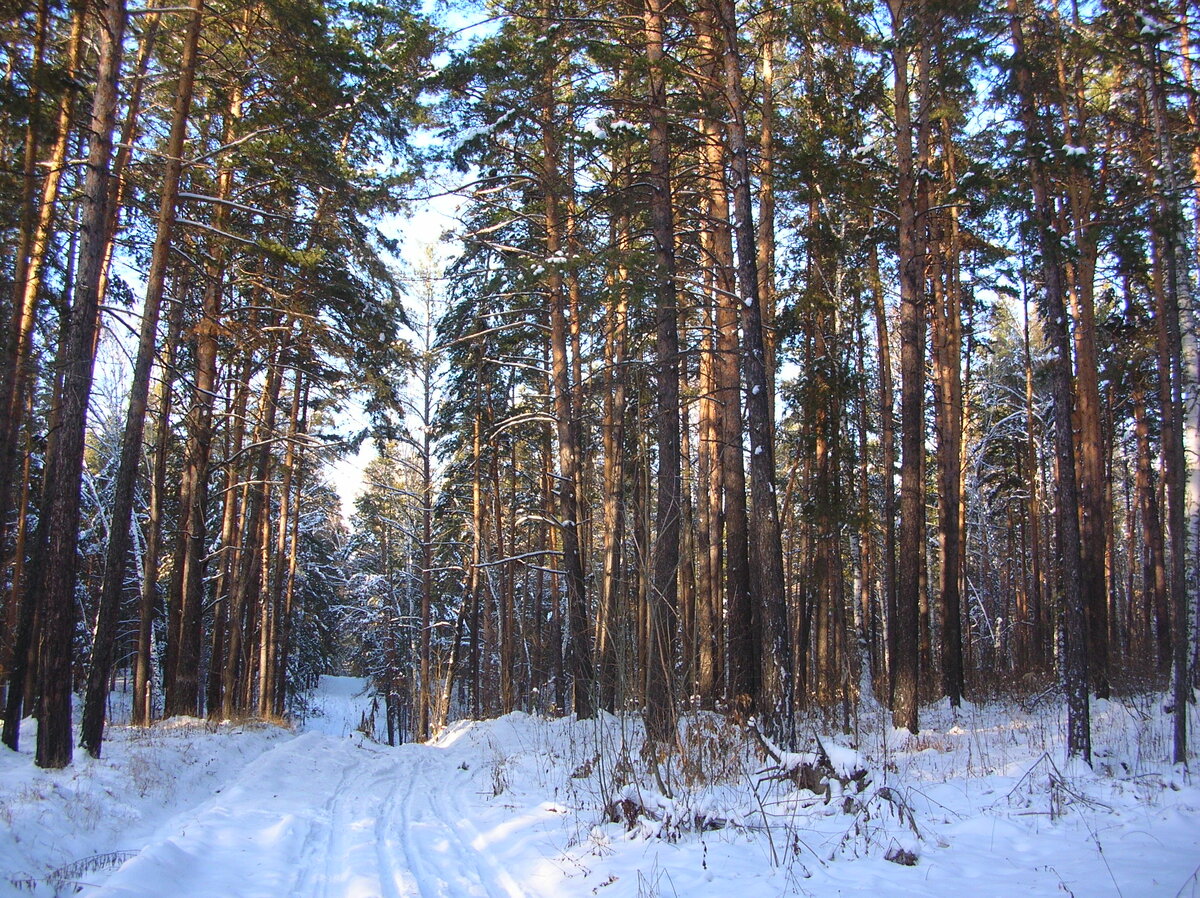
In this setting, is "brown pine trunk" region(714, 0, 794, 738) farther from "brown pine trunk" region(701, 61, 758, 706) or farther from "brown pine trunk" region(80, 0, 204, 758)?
"brown pine trunk" region(80, 0, 204, 758)

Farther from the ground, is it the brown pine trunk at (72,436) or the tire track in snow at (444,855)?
the brown pine trunk at (72,436)

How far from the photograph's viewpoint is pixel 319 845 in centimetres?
591

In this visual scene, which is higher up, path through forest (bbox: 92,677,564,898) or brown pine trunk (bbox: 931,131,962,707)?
brown pine trunk (bbox: 931,131,962,707)

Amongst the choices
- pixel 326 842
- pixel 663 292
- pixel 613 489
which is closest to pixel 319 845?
pixel 326 842

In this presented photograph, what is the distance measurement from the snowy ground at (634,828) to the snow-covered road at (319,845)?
27 millimetres

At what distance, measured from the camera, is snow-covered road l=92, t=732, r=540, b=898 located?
15.3ft

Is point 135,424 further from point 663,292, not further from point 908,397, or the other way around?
point 908,397

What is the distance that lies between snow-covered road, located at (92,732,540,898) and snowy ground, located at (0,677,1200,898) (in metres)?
0.03

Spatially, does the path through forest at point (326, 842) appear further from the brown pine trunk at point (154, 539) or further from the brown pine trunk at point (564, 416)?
the brown pine trunk at point (154, 539)

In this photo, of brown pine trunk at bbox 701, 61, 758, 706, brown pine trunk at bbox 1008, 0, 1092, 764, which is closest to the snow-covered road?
brown pine trunk at bbox 701, 61, 758, 706

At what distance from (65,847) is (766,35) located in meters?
11.6

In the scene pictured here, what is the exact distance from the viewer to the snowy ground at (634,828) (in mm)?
4504

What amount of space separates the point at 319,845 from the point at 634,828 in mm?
2617

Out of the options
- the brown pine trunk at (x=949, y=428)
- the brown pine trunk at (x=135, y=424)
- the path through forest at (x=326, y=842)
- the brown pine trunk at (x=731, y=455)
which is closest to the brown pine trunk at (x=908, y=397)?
the brown pine trunk at (x=731, y=455)
